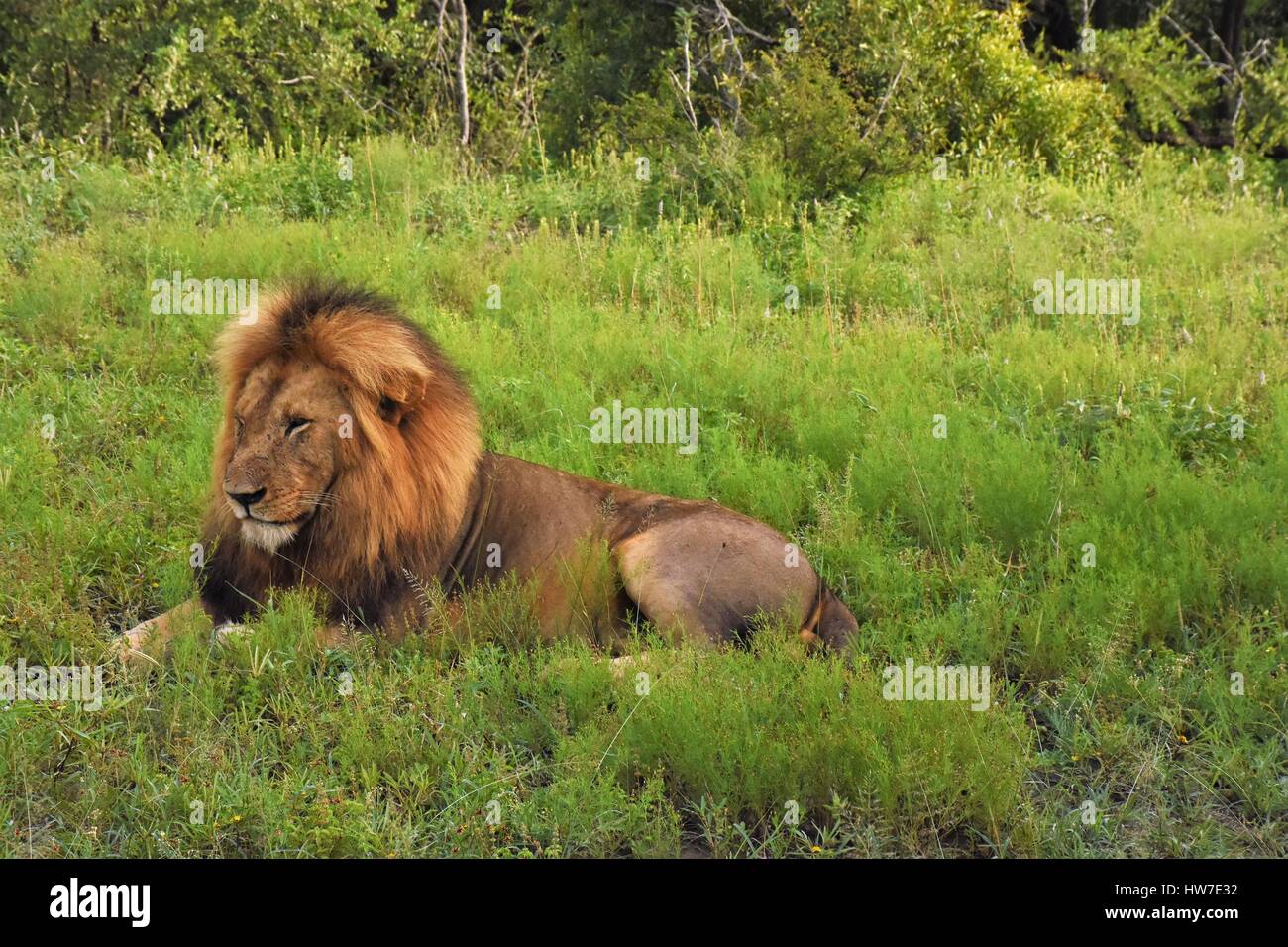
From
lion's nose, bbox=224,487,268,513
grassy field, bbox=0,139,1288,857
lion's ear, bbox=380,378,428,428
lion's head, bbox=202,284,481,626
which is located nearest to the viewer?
grassy field, bbox=0,139,1288,857

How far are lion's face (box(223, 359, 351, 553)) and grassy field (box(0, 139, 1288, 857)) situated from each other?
329mm

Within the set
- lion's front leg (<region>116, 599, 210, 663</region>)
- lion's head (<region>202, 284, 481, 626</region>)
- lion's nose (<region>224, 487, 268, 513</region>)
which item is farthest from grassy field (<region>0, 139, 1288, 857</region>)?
lion's nose (<region>224, 487, 268, 513</region>)

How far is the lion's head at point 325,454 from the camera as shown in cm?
536

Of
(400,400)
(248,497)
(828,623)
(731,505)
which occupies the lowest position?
(828,623)

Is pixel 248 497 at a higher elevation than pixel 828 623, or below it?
higher

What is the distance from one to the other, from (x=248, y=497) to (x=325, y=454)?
0.33 meters

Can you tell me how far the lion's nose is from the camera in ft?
17.1

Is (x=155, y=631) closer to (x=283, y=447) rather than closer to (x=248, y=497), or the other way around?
(x=248, y=497)

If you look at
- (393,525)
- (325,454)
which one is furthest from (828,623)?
(325,454)

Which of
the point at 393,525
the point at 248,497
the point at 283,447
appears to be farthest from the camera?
the point at 393,525

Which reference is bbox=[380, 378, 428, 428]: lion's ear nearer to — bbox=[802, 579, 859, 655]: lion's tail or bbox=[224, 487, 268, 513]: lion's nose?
bbox=[224, 487, 268, 513]: lion's nose

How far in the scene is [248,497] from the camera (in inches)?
205

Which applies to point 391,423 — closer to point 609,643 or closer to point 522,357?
point 609,643

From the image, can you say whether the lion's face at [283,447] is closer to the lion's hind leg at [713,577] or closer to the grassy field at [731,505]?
the grassy field at [731,505]
